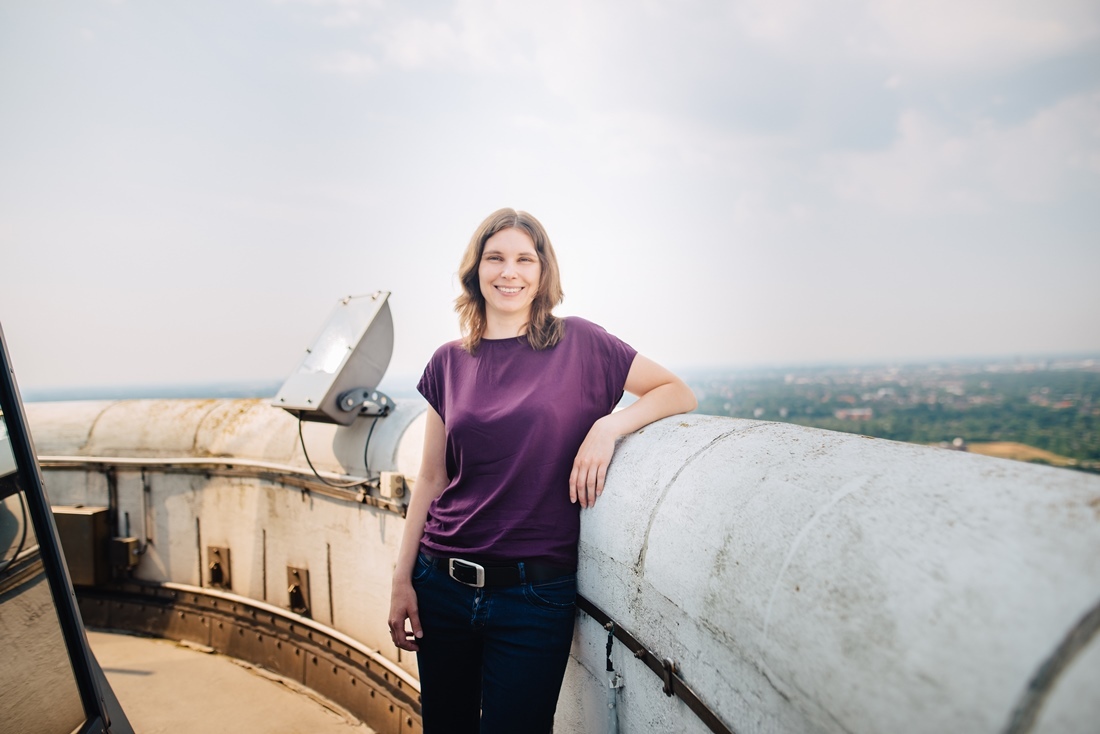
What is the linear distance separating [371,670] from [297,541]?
1.12 meters

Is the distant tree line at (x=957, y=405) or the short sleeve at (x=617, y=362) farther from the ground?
the short sleeve at (x=617, y=362)

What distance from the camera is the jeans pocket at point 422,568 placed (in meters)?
1.94

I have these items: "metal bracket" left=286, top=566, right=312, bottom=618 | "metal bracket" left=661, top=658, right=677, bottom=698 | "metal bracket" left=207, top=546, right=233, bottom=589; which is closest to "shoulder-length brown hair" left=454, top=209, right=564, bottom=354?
"metal bracket" left=661, top=658, right=677, bottom=698

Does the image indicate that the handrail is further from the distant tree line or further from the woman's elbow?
the distant tree line

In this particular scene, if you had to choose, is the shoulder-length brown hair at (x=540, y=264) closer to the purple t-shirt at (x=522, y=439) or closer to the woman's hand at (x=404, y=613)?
the purple t-shirt at (x=522, y=439)

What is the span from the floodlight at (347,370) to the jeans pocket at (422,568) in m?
1.73

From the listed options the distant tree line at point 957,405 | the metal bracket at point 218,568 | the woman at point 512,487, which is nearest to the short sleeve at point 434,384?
the woman at point 512,487

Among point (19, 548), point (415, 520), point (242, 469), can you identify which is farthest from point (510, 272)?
point (242, 469)

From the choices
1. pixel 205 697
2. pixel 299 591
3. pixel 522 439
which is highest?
pixel 522 439

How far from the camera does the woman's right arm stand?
2006mm

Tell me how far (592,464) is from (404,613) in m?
0.89

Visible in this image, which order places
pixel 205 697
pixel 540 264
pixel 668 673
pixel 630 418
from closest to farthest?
1. pixel 668 673
2. pixel 630 418
3. pixel 540 264
4. pixel 205 697

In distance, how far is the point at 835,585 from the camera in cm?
99

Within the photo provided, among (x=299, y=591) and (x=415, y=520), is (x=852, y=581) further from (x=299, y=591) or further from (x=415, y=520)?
(x=299, y=591)
